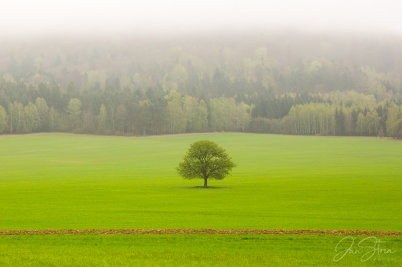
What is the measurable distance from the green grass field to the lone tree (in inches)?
74.6

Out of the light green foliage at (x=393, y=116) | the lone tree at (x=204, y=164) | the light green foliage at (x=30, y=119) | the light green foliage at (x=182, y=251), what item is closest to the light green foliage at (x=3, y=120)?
the light green foliage at (x=30, y=119)

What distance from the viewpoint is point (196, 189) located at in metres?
68.3

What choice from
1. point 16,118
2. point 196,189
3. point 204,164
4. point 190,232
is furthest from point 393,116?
point 190,232

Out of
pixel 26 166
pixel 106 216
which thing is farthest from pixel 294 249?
pixel 26 166

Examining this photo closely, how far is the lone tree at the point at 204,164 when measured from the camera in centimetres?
7306

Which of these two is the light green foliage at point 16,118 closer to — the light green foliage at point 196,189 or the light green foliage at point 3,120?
the light green foliage at point 3,120

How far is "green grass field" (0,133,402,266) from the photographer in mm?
25344

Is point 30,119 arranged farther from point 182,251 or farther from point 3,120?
point 182,251

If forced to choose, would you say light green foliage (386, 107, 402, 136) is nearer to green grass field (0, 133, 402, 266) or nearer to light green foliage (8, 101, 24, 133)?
green grass field (0, 133, 402, 266)

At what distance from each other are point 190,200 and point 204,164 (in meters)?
19.7

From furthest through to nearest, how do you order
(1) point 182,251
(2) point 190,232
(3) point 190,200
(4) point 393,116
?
(4) point 393,116, (3) point 190,200, (2) point 190,232, (1) point 182,251

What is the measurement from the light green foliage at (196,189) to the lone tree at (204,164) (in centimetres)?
215

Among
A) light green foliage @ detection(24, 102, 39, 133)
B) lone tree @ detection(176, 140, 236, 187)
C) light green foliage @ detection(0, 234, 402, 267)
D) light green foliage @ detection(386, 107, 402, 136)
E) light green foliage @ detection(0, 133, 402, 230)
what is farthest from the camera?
light green foliage @ detection(24, 102, 39, 133)

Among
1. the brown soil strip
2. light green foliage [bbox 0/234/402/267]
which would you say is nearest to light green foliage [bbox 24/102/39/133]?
the brown soil strip
